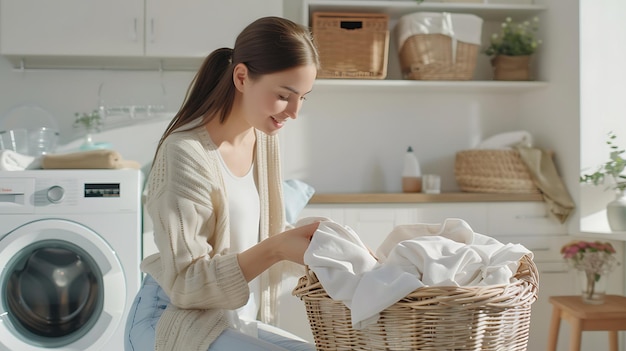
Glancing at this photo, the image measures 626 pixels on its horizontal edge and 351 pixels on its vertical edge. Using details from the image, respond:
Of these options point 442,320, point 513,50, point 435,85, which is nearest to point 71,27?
point 435,85

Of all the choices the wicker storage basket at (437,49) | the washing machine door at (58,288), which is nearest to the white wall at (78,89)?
the washing machine door at (58,288)

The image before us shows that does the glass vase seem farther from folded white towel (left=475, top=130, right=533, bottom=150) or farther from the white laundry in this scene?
the white laundry

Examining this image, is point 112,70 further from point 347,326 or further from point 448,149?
point 347,326

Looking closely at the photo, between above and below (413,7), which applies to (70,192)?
below

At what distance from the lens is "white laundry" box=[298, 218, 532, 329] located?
982mm

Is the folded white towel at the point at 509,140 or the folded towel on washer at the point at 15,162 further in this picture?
the folded white towel at the point at 509,140

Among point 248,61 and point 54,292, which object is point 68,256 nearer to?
point 54,292

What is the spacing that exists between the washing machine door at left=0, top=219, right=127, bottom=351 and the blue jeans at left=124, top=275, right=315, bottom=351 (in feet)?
4.02

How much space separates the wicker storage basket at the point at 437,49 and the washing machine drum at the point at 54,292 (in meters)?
1.74

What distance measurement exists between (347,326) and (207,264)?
1.24 ft

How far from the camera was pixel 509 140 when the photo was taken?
3.25 meters

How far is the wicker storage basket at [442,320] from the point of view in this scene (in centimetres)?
97

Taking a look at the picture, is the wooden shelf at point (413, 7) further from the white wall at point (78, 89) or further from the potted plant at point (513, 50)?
the white wall at point (78, 89)

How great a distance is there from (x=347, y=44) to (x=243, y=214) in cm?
180
